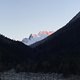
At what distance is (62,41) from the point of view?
215ft

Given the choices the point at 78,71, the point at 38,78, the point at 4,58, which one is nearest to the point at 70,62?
the point at 78,71

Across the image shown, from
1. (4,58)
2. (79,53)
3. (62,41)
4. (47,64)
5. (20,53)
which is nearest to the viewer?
(47,64)

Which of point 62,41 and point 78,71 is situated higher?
point 62,41

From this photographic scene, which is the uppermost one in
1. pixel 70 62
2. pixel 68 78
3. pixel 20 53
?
pixel 20 53

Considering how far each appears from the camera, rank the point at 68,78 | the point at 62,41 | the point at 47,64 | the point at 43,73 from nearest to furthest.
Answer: the point at 68,78 → the point at 43,73 → the point at 47,64 → the point at 62,41

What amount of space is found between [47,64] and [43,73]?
3.15m

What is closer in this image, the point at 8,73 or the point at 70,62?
→ the point at 70,62

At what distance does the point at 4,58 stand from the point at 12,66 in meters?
4.94

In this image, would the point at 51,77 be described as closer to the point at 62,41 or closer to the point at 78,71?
the point at 78,71

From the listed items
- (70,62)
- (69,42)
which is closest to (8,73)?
(70,62)

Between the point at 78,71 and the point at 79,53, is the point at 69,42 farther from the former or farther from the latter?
the point at 78,71

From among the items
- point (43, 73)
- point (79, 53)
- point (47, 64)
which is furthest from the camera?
point (79, 53)

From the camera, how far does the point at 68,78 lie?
38281mm

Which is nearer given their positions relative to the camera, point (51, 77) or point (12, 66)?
point (51, 77)
